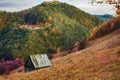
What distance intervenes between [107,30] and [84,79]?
61846mm

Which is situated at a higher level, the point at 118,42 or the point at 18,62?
the point at 118,42

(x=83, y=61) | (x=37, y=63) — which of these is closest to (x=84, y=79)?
(x=83, y=61)

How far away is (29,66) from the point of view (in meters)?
72.4

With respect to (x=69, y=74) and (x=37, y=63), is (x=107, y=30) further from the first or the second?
(x=69, y=74)

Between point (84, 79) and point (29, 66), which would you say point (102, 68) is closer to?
point (84, 79)

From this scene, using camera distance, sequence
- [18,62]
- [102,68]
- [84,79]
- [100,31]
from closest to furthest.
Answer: [84,79] → [102,68] → [100,31] → [18,62]

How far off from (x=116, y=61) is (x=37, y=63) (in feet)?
81.6

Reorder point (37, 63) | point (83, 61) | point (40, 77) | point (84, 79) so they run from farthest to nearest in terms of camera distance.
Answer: point (37, 63) → point (83, 61) → point (40, 77) → point (84, 79)

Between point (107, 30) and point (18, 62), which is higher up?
point (107, 30)

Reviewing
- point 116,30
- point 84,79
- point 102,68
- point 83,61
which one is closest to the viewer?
point 84,79

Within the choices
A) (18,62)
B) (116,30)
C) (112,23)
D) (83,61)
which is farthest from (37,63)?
(18,62)

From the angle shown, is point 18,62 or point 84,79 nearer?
point 84,79

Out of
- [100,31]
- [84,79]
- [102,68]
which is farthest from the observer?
[100,31]

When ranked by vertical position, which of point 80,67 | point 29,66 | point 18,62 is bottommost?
point 18,62
